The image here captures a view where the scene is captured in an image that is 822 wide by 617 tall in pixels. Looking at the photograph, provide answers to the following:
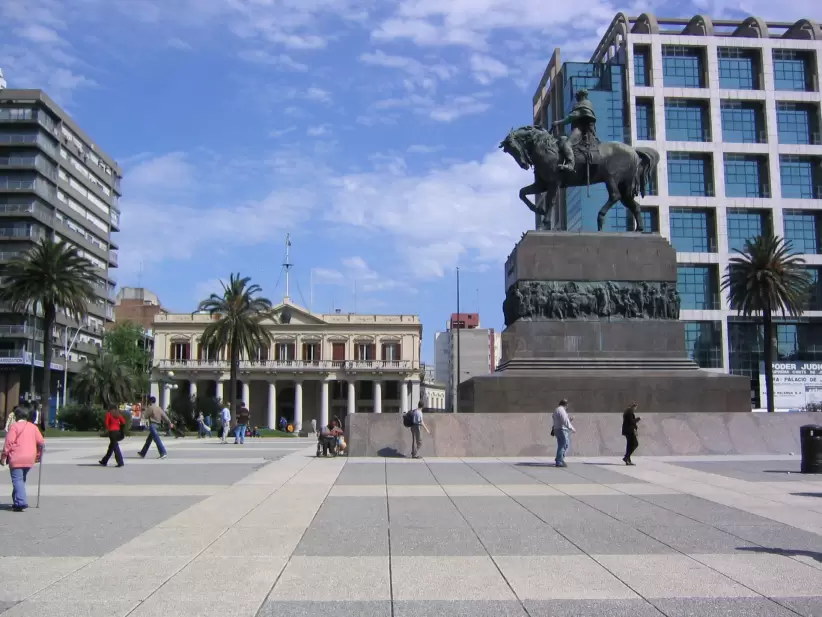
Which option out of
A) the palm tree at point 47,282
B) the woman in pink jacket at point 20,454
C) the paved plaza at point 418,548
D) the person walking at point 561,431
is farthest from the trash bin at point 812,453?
the palm tree at point 47,282

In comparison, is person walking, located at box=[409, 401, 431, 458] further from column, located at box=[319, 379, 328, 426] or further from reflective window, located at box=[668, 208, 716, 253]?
column, located at box=[319, 379, 328, 426]

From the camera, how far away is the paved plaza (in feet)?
20.9

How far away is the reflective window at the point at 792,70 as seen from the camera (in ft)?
230

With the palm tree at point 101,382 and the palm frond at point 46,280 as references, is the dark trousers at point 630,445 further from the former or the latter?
the palm tree at point 101,382

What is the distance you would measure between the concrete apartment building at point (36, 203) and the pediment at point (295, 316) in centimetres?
2246

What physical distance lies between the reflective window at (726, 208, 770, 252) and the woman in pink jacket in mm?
64259

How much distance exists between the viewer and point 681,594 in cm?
662

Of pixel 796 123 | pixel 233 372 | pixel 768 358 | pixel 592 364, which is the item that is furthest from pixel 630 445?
pixel 796 123

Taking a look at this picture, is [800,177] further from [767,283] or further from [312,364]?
[312,364]

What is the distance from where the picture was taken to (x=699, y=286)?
67938mm

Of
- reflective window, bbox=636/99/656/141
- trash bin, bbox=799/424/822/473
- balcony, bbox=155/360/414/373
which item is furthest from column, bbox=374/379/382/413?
trash bin, bbox=799/424/822/473

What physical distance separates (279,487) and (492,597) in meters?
9.18

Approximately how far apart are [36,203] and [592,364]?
6817cm

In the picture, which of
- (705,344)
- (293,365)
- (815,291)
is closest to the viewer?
(705,344)
